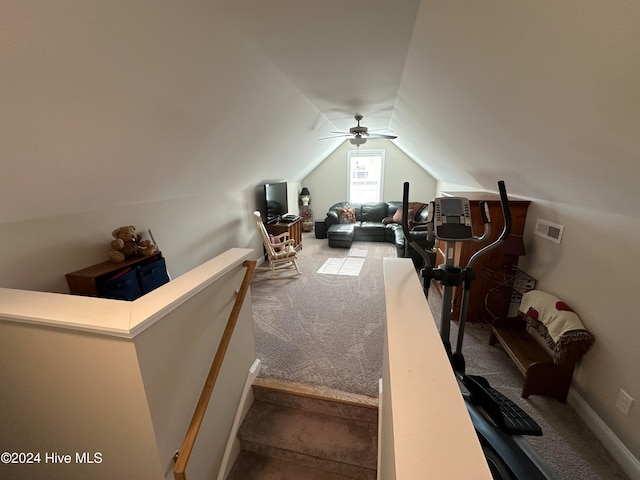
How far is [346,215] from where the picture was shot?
20.5 feet

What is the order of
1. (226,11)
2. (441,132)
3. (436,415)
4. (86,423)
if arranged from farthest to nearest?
1. (441,132)
2. (226,11)
3. (86,423)
4. (436,415)

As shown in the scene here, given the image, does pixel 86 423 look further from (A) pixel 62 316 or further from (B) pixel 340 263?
(B) pixel 340 263

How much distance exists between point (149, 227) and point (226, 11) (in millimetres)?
1897

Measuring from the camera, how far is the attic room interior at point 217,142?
3.19 feet

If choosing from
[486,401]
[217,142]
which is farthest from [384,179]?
[486,401]

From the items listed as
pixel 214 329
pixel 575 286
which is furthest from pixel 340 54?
pixel 575 286

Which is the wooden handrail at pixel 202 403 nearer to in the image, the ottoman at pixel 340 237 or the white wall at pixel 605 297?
the white wall at pixel 605 297

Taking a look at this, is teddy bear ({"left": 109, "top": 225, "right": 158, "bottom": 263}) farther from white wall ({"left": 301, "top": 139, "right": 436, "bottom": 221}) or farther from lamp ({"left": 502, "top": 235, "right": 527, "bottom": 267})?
white wall ({"left": 301, "top": 139, "right": 436, "bottom": 221})

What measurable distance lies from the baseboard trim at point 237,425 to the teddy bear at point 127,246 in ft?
4.26

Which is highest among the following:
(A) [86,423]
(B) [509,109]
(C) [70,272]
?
(B) [509,109]

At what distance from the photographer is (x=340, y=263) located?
14.8ft

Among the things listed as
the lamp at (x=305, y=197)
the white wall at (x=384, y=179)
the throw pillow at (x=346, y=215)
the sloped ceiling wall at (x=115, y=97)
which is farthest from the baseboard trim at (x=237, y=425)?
the white wall at (x=384, y=179)

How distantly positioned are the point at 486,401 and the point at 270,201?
4035 millimetres

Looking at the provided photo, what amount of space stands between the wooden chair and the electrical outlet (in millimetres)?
3353
